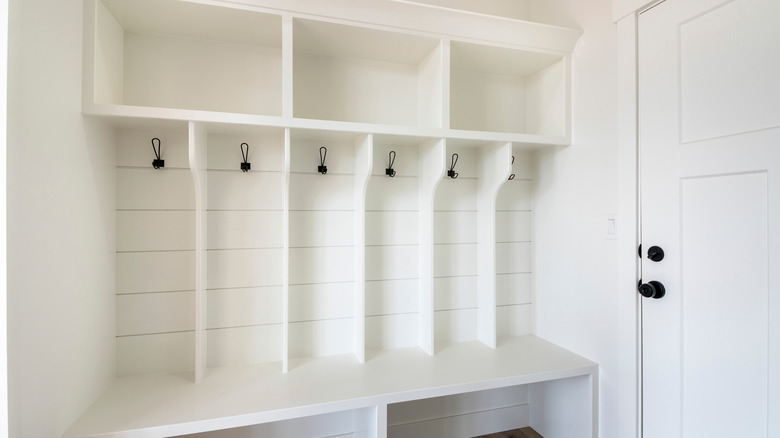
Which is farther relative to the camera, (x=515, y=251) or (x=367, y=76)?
(x=515, y=251)

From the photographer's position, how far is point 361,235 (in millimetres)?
1574

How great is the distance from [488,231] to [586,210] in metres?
0.44

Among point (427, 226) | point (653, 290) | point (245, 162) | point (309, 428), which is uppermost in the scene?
point (245, 162)

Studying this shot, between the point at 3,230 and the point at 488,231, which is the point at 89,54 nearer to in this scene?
the point at 3,230

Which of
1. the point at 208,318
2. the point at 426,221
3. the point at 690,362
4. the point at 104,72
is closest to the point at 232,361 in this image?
the point at 208,318

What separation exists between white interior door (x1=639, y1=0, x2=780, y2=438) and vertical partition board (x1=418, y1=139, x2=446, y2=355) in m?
0.80

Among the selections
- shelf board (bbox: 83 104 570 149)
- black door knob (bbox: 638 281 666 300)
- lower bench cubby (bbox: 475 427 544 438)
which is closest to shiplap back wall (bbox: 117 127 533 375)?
shelf board (bbox: 83 104 570 149)

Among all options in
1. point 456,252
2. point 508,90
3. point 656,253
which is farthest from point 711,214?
point 508,90

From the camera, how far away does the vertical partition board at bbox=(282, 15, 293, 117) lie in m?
1.35

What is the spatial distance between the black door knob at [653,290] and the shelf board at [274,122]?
71cm

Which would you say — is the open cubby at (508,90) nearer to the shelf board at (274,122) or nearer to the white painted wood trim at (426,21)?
the white painted wood trim at (426,21)

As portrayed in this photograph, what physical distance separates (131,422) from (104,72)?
1.20m

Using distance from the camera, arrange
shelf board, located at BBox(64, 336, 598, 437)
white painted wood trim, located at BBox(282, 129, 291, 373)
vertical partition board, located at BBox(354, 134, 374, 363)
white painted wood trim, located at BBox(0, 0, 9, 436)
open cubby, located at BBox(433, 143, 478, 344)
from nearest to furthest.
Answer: white painted wood trim, located at BBox(0, 0, 9, 436)
shelf board, located at BBox(64, 336, 598, 437)
white painted wood trim, located at BBox(282, 129, 291, 373)
vertical partition board, located at BBox(354, 134, 374, 363)
open cubby, located at BBox(433, 143, 478, 344)

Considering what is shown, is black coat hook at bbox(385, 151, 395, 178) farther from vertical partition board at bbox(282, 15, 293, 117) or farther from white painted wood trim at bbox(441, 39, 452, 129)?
vertical partition board at bbox(282, 15, 293, 117)
